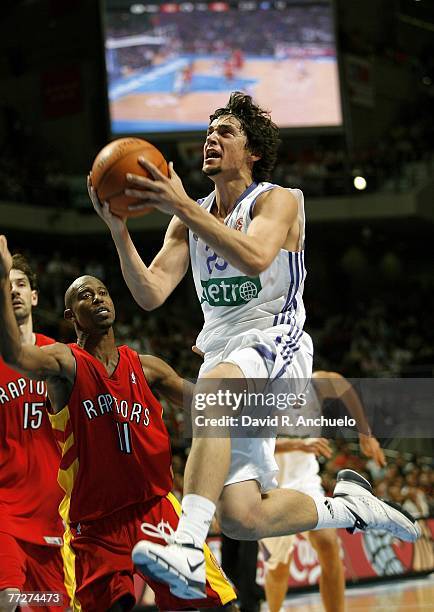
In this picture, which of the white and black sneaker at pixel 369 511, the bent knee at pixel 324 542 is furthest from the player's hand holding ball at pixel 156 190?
the bent knee at pixel 324 542

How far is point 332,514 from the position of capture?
4492mm

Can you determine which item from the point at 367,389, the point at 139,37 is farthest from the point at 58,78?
the point at 367,389

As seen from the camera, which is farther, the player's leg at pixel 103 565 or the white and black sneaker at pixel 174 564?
the player's leg at pixel 103 565

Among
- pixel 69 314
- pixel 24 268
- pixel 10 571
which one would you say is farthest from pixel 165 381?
pixel 10 571

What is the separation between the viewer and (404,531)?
4.76 meters

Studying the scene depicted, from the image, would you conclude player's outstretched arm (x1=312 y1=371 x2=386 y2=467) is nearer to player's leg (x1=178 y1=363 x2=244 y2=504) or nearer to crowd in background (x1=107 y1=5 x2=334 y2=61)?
player's leg (x1=178 y1=363 x2=244 y2=504)

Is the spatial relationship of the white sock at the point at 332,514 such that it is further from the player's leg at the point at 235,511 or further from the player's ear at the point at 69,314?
the player's ear at the point at 69,314

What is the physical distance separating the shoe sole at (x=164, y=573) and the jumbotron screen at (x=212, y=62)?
17915 millimetres

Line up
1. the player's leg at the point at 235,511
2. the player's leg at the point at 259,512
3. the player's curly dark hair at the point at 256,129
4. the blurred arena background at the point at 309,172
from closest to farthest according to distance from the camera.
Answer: the player's leg at the point at 235,511
the player's leg at the point at 259,512
the player's curly dark hair at the point at 256,129
the blurred arena background at the point at 309,172

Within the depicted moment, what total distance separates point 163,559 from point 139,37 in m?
19.2

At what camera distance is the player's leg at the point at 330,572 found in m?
6.29

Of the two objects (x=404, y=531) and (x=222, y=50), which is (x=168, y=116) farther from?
(x=404, y=531)

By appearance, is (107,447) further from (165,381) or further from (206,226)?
(206,226)

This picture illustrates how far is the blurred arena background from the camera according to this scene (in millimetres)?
18969
